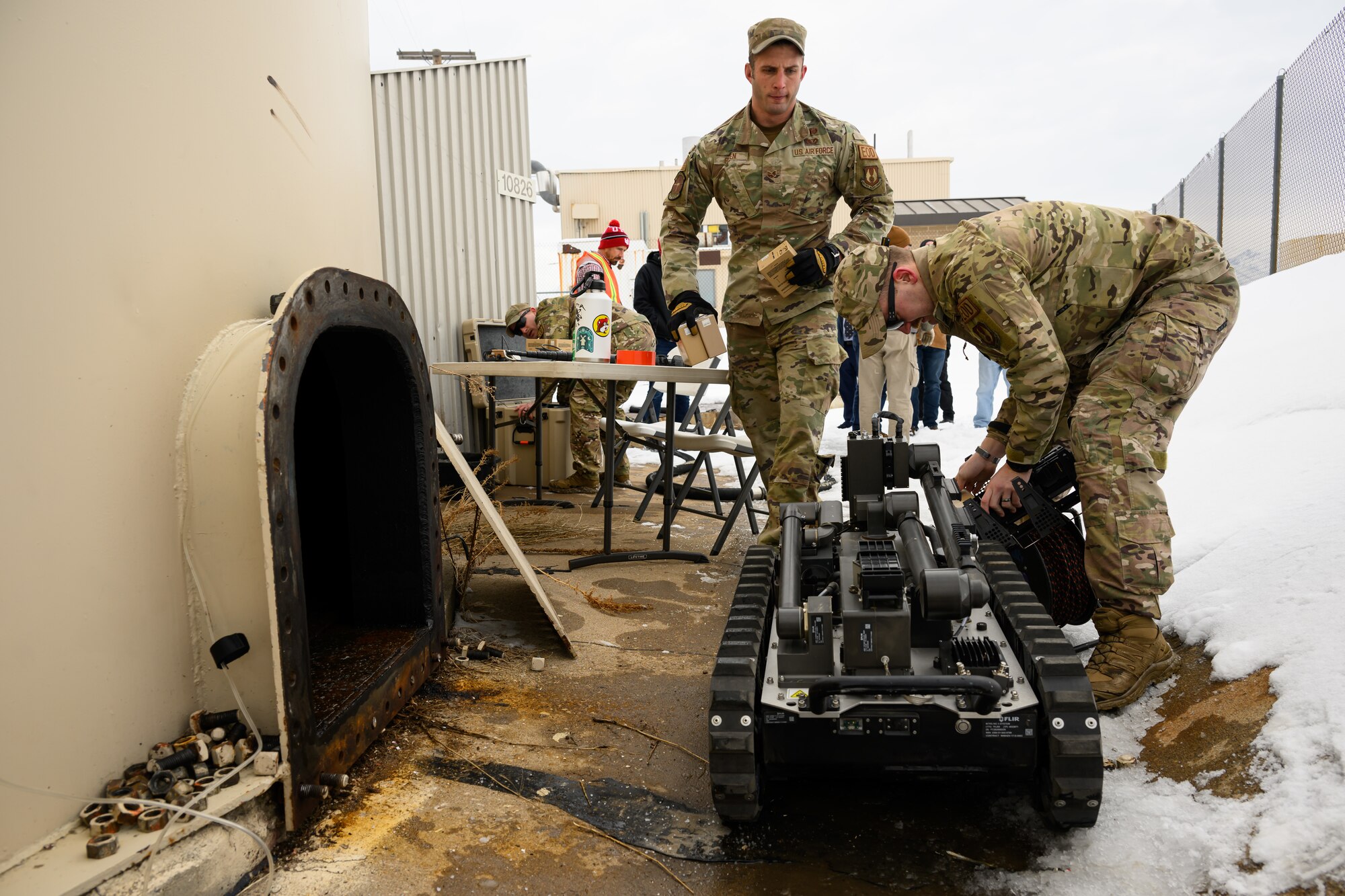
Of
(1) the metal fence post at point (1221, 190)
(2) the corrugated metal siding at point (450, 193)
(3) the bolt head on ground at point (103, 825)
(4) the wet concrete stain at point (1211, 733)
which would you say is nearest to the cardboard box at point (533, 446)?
(2) the corrugated metal siding at point (450, 193)

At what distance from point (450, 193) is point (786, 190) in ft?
13.2

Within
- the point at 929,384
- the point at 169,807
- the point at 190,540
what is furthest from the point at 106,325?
the point at 929,384

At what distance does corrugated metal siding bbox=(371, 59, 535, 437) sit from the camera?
7.20m

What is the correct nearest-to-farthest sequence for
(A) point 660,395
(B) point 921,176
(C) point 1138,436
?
(C) point 1138,436
(A) point 660,395
(B) point 921,176

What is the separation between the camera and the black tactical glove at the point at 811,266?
421cm

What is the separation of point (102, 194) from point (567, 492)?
18.4ft

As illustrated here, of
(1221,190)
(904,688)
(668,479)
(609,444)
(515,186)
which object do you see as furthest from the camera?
(1221,190)

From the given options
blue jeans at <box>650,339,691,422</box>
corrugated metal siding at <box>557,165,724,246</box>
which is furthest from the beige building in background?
blue jeans at <box>650,339,691,422</box>

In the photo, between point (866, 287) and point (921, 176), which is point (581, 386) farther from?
point (921, 176)

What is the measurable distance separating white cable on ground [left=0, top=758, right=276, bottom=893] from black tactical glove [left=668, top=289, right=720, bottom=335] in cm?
310

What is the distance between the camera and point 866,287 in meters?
3.13

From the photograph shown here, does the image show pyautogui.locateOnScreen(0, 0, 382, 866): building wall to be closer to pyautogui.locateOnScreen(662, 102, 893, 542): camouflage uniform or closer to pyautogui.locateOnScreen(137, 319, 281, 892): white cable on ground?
pyautogui.locateOnScreen(137, 319, 281, 892): white cable on ground

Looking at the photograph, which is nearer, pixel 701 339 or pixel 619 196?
pixel 701 339

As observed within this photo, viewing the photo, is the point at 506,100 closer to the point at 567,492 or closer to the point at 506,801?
the point at 567,492
